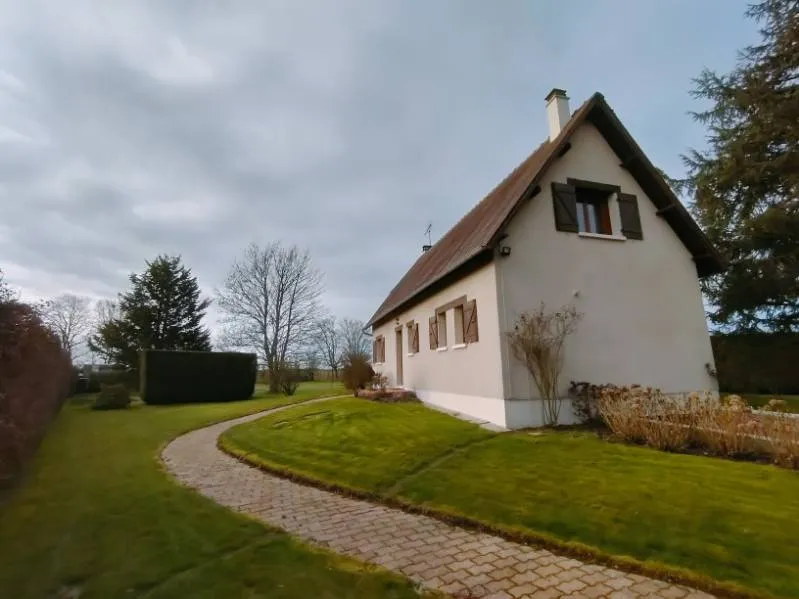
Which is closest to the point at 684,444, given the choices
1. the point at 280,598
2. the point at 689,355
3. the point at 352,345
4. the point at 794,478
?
the point at 794,478

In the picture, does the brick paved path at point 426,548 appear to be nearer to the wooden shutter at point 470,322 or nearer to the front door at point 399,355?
the wooden shutter at point 470,322

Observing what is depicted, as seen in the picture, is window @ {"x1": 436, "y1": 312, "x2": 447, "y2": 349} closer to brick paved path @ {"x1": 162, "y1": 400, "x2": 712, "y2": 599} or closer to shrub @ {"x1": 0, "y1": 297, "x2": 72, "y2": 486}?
brick paved path @ {"x1": 162, "y1": 400, "x2": 712, "y2": 599}

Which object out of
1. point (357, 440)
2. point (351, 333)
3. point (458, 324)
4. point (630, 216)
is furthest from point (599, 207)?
point (351, 333)

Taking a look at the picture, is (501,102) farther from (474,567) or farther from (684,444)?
(474,567)

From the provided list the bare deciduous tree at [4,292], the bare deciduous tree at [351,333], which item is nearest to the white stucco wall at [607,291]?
the bare deciduous tree at [4,292]

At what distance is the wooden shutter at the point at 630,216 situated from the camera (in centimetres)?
1151

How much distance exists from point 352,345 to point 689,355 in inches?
1800

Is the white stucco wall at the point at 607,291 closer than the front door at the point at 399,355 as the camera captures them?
Yes

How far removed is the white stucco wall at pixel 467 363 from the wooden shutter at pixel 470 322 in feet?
0.54

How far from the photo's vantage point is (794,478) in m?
5.61

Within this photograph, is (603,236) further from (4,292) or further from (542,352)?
(4,292)

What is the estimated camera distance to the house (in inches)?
393

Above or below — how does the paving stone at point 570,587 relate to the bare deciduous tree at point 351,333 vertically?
below

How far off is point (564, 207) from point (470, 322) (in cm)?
386
